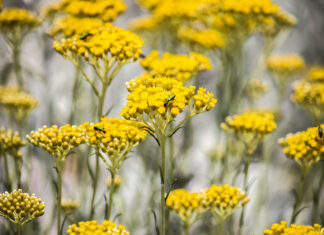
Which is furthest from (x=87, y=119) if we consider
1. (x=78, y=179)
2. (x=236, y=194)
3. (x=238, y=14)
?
(x=236, y=194)

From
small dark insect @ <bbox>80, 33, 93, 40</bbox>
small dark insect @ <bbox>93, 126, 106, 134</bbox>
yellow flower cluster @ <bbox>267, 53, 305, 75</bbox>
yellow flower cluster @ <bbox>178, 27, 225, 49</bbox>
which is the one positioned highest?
yellow flower cluster @ <bbox>178, 27, 225, 49</bbox>

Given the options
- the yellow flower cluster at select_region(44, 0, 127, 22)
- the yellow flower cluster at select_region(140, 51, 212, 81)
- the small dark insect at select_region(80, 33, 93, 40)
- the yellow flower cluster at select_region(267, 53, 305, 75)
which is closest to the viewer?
the small dark insect at select_region(80, 33, 93, 40)

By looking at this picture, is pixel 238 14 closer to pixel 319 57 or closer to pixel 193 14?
pixel 193 14

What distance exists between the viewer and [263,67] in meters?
2.07

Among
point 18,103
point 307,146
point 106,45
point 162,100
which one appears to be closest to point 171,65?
point 106,45

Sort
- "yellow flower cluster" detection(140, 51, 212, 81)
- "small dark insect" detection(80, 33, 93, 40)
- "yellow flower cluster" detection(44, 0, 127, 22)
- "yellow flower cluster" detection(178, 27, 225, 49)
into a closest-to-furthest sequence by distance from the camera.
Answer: "small dark insect" detection(80, 33, 93, 40)
"yellow flower cluster" detection(140, 51, 212, 81)
"yellow flower cluster" detection(44, 0, 127, 22)
"yellow flower cluster" detection(178, 27, 225, 49)

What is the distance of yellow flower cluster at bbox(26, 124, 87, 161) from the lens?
0.96 m

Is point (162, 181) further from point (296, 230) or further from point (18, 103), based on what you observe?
point (18, 103)

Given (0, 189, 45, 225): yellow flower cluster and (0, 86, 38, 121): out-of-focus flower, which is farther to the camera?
(0, 86, 38, 121): out-of-focus flower

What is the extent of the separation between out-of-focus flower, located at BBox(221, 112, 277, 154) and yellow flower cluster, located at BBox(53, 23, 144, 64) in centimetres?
44

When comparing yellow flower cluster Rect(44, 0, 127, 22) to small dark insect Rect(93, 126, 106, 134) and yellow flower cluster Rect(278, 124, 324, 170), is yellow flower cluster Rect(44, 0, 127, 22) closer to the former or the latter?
small dark insect Rect(93, 126, 106, 134)

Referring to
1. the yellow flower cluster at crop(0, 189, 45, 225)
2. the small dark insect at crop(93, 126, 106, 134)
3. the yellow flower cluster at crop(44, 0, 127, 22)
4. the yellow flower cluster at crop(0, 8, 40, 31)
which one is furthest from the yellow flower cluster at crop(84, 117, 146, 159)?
the yellow flower cluster at crop(0, 8, 40, 31)

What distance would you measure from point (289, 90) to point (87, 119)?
4.57 feet

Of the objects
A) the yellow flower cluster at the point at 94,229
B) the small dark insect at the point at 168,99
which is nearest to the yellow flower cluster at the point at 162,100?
the small dark insect at the point at 168,99
